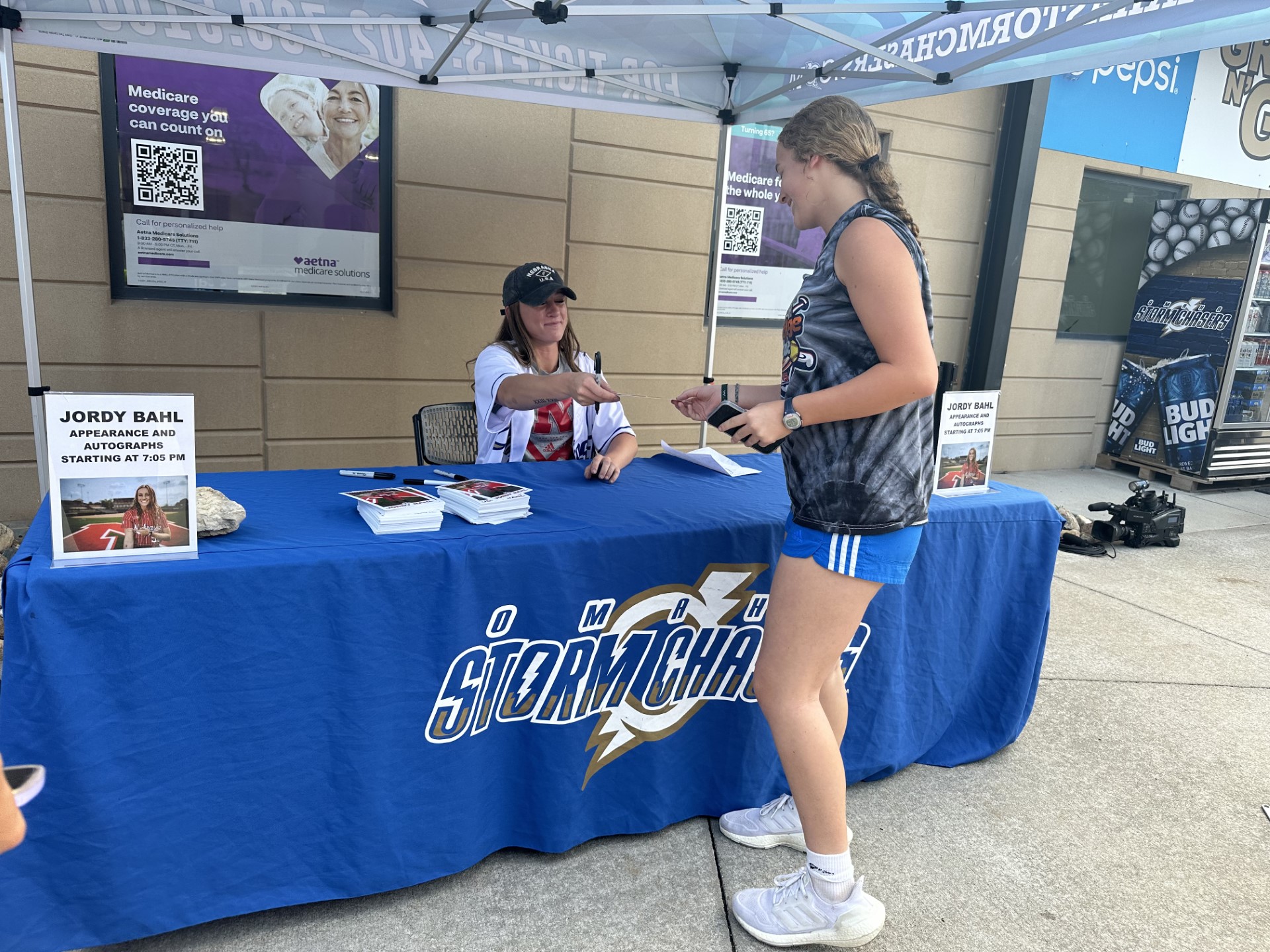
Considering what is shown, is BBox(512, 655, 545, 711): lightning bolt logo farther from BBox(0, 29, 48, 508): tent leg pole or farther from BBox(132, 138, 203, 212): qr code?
BBox(132, 138, 203, 212): qr code

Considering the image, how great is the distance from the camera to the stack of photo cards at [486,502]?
1844mm

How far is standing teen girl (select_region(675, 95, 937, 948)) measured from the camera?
1.46 m

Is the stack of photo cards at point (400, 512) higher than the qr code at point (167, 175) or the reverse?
the reverse

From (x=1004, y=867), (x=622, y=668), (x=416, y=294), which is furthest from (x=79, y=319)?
(x=1004, y=867)

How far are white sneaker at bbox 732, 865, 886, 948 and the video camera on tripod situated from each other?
396cm

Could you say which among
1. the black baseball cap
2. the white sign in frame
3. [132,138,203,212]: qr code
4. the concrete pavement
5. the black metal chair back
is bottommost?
the concrete pavement

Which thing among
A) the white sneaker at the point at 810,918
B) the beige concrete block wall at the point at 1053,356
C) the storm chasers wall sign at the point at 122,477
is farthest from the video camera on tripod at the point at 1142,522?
the storm chasers wall sign at the point at 122,477

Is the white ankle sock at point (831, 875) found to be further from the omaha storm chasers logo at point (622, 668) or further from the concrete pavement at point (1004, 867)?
the omaha storm chasers logo at point (622, 668)

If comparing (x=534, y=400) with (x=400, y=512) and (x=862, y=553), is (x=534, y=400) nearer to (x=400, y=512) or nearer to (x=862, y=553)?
(x=400, y=512)

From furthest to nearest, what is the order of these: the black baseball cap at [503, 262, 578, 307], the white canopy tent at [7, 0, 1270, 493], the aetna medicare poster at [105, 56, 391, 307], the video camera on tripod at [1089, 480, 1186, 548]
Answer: the video camera on tripod at [1089, 480, 1186, 548], the aetna medicare poster at [105, 56, 391, 307], the black baseball cap at [503, 262, 578, 307], the white canopy tent at [7, 0, 1270, 493]

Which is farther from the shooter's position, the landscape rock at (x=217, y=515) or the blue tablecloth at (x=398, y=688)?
the landscape rock at (x=217, y=515)

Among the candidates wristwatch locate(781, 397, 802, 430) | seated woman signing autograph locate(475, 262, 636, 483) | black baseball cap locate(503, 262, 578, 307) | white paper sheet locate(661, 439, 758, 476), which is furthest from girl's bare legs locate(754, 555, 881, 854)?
black baseball cap locate(503, 262, 578, 307)

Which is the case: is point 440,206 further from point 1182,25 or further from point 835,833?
point 835,833

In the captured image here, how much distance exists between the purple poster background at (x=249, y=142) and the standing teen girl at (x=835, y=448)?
321 centimetres
